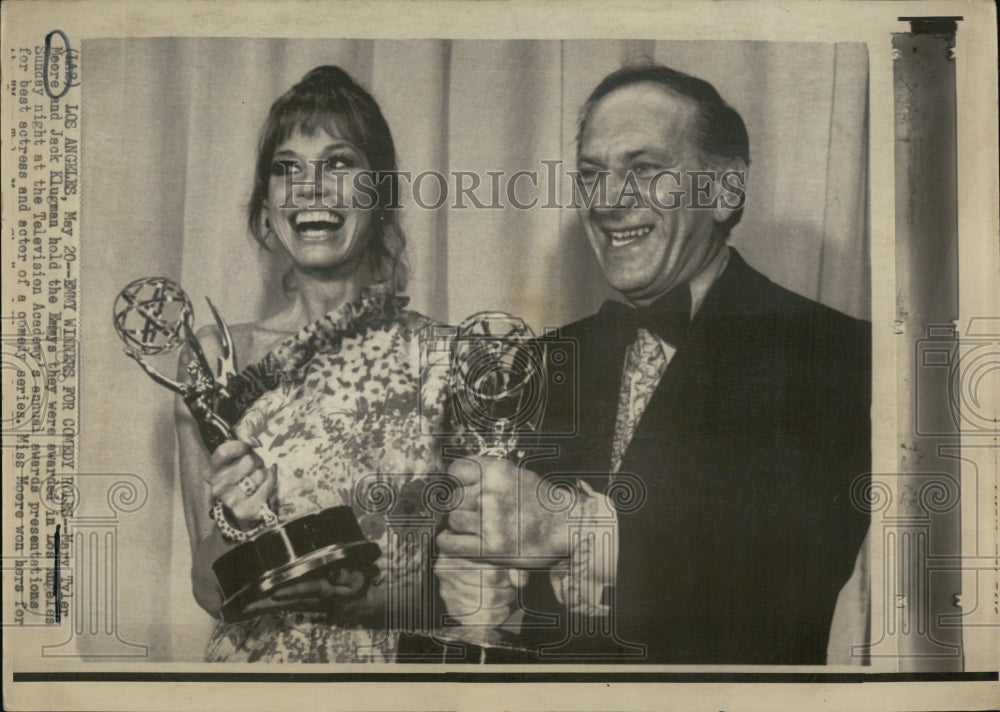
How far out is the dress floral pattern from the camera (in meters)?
2.50

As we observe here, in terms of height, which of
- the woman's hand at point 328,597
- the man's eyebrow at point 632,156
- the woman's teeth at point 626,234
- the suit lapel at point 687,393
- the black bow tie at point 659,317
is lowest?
the woman's hand at point 328,597

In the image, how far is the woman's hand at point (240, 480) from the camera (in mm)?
2506

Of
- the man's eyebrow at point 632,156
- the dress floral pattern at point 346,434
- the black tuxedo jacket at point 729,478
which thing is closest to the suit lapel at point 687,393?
the black tuxedo jacket at point 729,478

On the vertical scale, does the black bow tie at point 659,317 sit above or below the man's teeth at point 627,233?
below

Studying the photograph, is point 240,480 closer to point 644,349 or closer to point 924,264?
point 644,349

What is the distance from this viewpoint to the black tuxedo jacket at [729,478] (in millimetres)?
2504

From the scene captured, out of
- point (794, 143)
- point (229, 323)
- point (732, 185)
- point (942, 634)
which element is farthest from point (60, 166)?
point (942, 634)

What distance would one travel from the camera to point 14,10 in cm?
253

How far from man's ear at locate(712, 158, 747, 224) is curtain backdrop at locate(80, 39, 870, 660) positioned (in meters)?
0.04

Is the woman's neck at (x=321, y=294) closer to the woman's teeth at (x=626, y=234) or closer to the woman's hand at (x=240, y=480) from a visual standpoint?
the woman's hand at (x=240, y=480)

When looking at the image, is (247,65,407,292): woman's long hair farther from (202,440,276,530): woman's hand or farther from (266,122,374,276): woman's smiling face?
(202,440,276,530): woman's hand

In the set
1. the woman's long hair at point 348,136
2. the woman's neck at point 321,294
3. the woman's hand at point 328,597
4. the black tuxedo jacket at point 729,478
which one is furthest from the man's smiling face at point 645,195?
the woman's hand at point 328,597

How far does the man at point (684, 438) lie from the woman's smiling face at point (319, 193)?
2.10ft

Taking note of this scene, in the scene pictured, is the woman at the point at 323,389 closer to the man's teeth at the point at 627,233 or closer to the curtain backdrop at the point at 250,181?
the curtain backdrop at the point at 250,181
